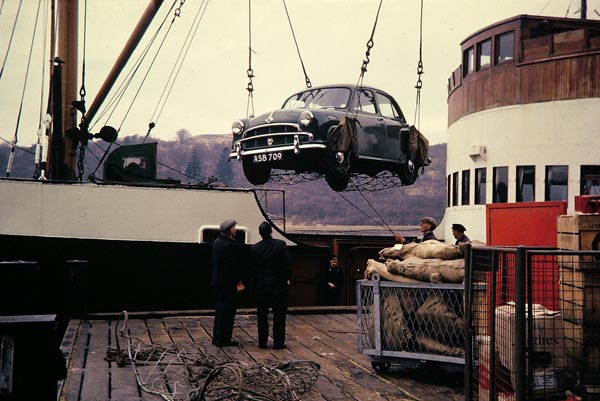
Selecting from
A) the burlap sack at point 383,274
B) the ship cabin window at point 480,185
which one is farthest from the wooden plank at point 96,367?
the ship cabin window at point 480,185

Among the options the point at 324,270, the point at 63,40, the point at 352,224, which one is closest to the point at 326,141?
the point at 324,270

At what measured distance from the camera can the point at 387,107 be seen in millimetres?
15086

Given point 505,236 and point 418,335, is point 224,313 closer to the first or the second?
point 418,335

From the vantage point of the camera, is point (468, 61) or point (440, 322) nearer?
point (440, 322)

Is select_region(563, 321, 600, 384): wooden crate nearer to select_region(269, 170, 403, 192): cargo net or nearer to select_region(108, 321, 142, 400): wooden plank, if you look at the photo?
select_region(108, 321, 142, 400): wooden plank

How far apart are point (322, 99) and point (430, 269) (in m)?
8.18

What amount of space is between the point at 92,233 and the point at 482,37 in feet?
65.4

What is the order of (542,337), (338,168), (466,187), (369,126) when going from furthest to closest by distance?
(466,187) → (369,126) → (338,168) → (542,337)

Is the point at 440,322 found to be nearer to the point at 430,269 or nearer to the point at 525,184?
the point at 430,269

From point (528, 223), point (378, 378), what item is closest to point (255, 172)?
point (378, 378)

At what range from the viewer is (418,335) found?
22.0 feet

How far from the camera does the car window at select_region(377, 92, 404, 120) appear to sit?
14.9 metres

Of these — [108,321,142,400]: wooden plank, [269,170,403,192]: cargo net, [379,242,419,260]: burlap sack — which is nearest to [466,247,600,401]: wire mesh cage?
[379,242,419,260]: burlap sack

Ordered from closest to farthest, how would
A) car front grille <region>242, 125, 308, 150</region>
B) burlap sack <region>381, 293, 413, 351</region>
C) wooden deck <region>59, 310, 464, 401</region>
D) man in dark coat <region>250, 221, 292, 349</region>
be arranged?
wooden deck <region>59, 310, 464, 401</region> < burlap sack <region>381, 293, 413, 351</region> < man in dark coat <region>250, 221, 292, 349</region> < car front grille <region>242, 125, 308, 150</region>
